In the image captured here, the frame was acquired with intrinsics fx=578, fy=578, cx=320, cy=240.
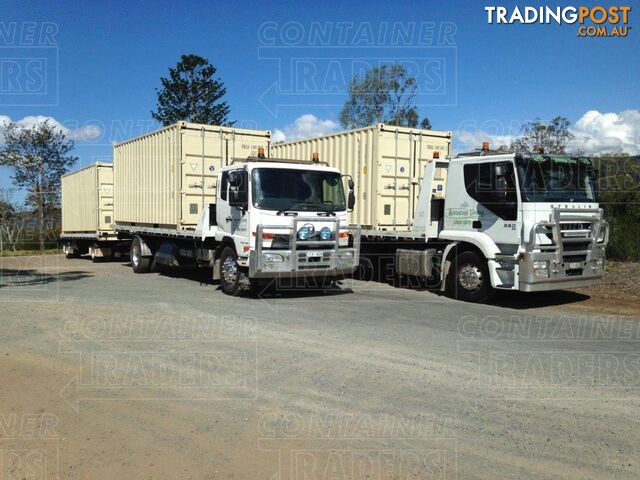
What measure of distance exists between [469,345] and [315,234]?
452cm

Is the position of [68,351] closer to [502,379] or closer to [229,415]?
[229,415]

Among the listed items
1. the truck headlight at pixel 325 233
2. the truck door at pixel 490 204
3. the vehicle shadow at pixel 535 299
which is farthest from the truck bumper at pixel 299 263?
the vehicle shadow at pixel 535 299

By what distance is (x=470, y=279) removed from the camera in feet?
37.5

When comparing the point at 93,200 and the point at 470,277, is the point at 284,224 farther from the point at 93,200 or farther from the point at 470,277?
the point at 93,200

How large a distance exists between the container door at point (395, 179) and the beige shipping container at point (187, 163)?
3222 mm

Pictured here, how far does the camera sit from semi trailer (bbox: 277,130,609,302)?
10.3m

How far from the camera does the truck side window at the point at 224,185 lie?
12211 mm

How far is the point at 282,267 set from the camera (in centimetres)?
1109

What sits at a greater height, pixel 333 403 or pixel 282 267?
pixel 282 267

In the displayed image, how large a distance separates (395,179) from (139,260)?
8.05m

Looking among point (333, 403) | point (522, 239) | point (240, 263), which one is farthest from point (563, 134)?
point (333, 403)

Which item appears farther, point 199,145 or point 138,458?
point 199,145

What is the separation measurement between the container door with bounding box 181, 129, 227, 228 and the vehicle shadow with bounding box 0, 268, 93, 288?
12.8ft

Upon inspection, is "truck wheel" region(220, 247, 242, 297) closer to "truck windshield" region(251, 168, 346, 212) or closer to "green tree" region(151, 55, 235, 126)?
"truck windshield" region(251, 168, 346, 212)
